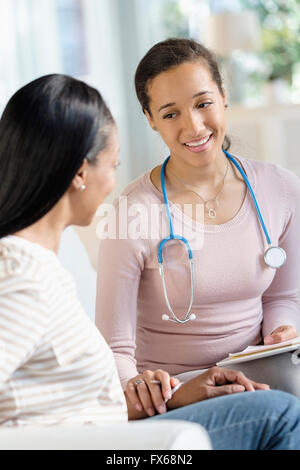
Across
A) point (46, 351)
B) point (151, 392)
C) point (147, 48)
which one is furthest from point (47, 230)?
point (147, 48)

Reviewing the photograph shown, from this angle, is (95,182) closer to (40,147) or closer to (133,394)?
(40,147)

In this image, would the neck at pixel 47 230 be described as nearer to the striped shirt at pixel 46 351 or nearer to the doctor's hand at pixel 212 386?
the striped shirt at pixel 46 351

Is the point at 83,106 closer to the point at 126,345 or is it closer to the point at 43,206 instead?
the point at 43,206

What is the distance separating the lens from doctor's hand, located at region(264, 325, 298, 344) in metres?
1.57

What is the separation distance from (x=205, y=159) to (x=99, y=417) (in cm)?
76

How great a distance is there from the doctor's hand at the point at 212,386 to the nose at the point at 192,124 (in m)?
0.53

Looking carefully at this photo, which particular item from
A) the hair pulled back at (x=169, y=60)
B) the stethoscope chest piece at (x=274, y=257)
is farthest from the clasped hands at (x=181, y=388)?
the hair pulled back at (x=169, y=60)

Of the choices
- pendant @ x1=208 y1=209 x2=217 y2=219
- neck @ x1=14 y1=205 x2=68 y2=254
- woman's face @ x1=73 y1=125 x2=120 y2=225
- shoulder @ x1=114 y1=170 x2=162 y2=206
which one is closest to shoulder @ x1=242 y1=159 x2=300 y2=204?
pendant @ x1=208 y1=209 x2=217 y2=219

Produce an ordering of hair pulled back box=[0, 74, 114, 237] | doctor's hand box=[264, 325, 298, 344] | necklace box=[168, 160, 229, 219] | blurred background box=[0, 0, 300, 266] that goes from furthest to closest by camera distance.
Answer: blurred background box=[0, 0, 300, 266] < necklace box=[168, 160, 229, 219] < doctor's hand box=[264, 325, 298, 344] < hair pulled back box=[0, 74, 114, 237]

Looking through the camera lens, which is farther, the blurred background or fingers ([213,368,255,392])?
the blurred background

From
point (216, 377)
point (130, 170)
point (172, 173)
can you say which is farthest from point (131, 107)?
point (216, 377)

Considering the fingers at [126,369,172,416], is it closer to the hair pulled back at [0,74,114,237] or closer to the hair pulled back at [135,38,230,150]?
the hair pulled back at [0,74,114,237]

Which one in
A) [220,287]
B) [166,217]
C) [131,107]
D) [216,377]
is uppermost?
[131,107]

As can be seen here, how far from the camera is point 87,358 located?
1.07m
